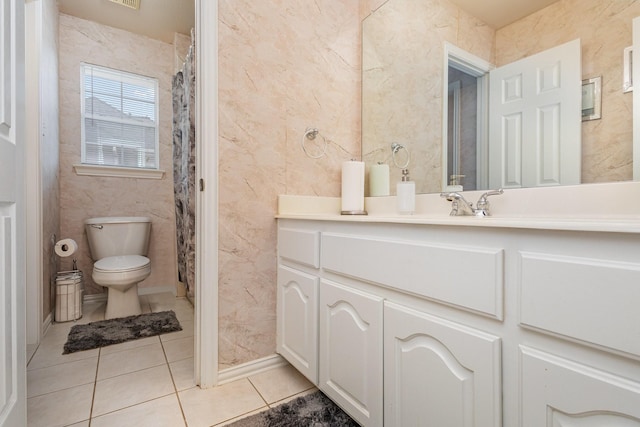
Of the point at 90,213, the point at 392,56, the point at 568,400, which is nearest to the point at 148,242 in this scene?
the point at 90,213

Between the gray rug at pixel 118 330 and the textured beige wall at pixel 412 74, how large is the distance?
5.82 feet

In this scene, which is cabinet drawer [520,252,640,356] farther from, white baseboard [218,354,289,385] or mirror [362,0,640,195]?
white baseboard [218,354,289,385]

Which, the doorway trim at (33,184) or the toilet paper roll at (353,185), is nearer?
the toilet paper roll at (353,185)

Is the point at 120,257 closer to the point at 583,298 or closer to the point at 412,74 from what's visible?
the point at 412,74

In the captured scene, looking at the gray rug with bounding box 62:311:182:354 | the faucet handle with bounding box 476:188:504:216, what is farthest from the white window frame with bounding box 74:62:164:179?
the faucet handle with bounding box 476:188:504:216

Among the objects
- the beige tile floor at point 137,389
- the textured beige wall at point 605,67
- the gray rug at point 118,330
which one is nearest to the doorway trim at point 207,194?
the beige tile floor at point 137,389

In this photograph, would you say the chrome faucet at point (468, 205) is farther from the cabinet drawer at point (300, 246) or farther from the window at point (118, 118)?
the window at point (118, 118)

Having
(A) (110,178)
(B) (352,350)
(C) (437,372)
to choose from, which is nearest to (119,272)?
(A) (110,178)

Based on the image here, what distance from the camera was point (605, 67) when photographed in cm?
90

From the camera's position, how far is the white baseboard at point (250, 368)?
1.42 metres

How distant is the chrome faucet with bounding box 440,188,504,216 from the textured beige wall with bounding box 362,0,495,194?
0.20 metres

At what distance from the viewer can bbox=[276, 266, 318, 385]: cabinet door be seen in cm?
126

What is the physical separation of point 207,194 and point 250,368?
0.87 metres

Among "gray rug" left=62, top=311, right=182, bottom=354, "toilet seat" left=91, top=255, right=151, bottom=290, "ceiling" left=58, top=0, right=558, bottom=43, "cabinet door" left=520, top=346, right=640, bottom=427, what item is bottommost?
"gray rug" left=62, top=311, right=182, bottom=354
